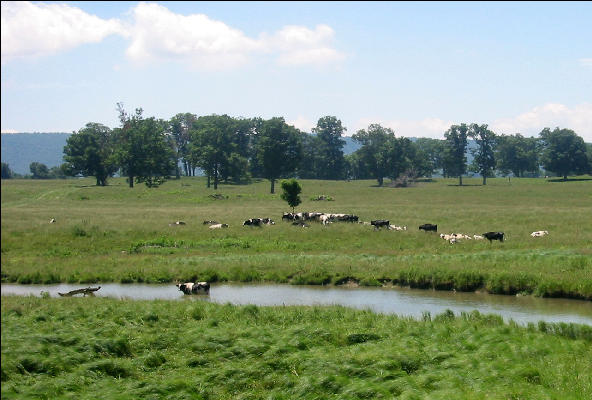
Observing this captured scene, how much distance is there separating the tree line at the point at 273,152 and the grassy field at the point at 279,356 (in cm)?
7475

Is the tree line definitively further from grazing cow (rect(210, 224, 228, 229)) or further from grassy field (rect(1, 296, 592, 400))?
grassy field (rect(1, 296, 592, 400))

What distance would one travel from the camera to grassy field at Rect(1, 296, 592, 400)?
12.0 metres

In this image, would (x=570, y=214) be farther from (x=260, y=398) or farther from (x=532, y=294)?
(x=260, y=398)

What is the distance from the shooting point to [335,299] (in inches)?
1022

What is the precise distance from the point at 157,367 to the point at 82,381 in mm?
2381

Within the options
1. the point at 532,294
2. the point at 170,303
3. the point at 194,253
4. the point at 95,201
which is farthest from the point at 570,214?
the point at 95,201

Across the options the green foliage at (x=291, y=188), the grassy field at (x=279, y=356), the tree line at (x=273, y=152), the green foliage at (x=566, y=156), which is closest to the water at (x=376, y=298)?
the grassy field at (x=279, y=356)

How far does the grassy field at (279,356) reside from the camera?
12.0m

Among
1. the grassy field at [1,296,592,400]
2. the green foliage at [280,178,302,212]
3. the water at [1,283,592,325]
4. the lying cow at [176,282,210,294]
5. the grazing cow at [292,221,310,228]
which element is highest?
the green foliage at [280,178,302,212]

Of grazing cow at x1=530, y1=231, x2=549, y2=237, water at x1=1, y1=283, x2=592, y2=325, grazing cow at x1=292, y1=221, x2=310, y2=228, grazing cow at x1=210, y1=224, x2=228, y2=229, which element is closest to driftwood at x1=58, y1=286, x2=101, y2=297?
water at x1=1, y1=283, x2=592, y2=325

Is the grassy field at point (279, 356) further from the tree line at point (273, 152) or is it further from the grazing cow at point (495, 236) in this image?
the tree line at point (273, 152)

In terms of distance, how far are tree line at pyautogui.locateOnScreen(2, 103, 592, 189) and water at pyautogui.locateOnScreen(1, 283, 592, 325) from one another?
6353 cm

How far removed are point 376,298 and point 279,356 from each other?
491 inches

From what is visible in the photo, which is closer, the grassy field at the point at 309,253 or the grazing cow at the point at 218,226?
the grassy field at the point at 309,253
